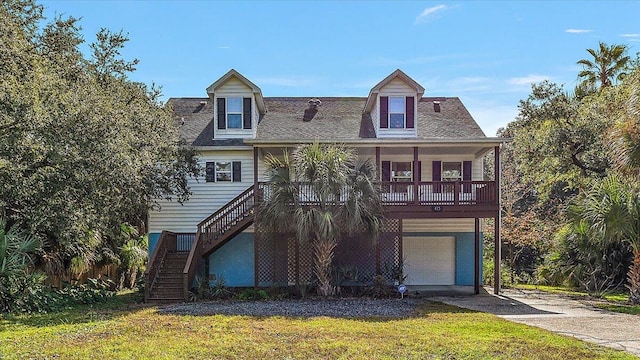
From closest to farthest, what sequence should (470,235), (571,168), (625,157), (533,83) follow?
(625,157) < (470,235) < (571,168) < (533,83)

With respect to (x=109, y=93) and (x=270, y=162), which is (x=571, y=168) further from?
(x=109, y=93)

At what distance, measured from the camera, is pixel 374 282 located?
652 inches

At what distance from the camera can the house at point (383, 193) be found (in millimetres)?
17078

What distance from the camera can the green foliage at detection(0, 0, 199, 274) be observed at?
1148cm

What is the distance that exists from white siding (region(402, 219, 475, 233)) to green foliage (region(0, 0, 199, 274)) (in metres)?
8.29

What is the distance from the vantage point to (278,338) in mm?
9781

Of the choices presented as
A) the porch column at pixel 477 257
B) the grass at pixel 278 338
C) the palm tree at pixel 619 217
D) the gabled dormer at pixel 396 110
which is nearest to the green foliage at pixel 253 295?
the grass at pixel 278 338

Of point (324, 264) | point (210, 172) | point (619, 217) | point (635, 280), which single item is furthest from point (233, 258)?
point (635, 280)

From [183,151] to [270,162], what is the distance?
143 inches

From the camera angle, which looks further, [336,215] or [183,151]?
[183,151]

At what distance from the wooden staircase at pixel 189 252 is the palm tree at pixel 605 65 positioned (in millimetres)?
21059

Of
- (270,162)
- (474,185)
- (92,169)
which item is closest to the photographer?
(92,169)

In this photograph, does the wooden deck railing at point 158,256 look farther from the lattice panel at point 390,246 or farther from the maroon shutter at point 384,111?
the maroon shutter at point 384,111

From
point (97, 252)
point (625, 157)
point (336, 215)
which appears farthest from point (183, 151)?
point (625, 157)
